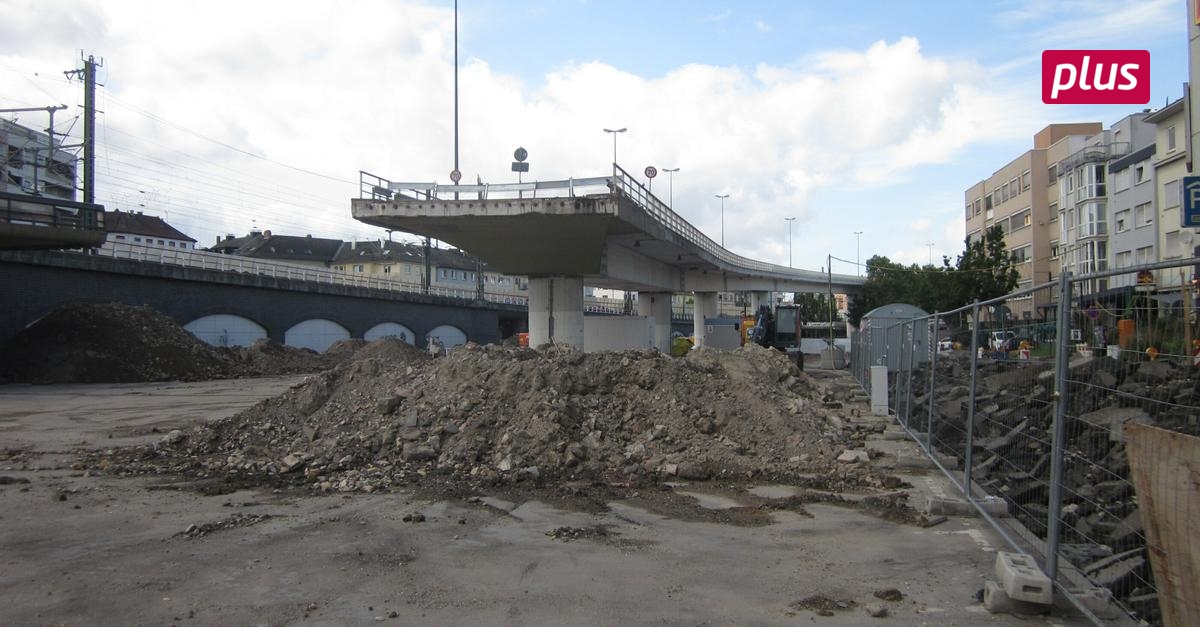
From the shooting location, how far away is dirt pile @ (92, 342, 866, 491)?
33.6 ft

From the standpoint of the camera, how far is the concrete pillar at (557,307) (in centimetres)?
3191

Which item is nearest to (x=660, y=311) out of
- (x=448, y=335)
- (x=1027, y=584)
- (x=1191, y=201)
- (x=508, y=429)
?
(x=448, y=335)

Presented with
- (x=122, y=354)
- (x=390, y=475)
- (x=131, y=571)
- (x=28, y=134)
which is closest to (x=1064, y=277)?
(x=131, y=571)

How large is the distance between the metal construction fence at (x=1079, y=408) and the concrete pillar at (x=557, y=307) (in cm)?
2345

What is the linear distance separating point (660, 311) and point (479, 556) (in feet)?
141

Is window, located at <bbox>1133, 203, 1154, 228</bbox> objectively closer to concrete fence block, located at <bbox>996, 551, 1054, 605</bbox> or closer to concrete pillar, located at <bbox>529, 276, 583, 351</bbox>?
concrete pillar, located at <bbox>529, 276, 583, 351</bbox>

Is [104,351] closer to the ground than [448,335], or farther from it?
closer to the ground

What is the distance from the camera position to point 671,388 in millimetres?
12695

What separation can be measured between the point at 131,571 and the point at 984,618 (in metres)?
6.26

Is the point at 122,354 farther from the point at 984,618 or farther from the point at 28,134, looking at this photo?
the point at 28,134

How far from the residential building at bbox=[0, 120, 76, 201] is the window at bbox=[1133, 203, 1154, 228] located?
6505 centimetres

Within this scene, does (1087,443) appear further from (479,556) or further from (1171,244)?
(1171,244)

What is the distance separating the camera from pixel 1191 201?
13062 mm

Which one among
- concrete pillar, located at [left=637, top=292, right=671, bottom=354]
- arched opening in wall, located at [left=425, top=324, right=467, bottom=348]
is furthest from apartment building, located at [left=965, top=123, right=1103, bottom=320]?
arched opening in wall, located at [left=425, top=324, right=467, bottom=348]
